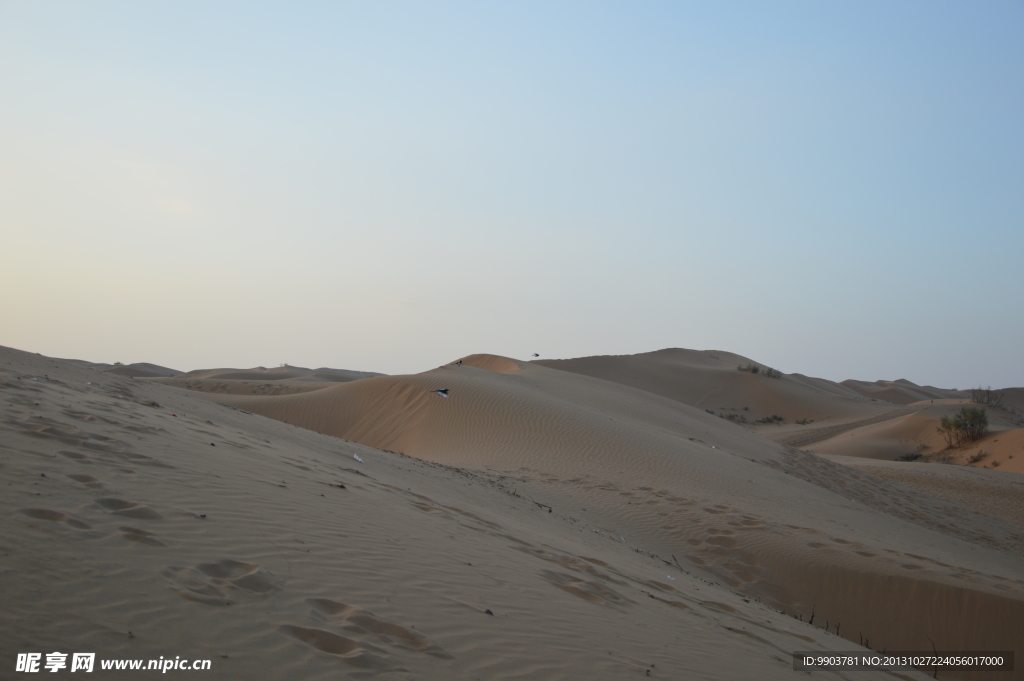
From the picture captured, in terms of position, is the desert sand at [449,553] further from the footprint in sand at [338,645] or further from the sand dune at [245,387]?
the sand dune at [245,387]

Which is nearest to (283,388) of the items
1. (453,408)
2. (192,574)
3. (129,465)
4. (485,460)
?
(453,408)

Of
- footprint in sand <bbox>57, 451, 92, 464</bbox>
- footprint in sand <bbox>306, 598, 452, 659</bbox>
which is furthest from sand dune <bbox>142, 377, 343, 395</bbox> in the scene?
footprint in sand <bbox>306, 598, 452, 659</bbox>

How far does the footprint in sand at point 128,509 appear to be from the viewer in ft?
12.1

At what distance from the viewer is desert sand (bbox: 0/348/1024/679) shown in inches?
114

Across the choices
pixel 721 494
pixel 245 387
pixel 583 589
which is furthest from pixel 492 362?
pixel 583 589

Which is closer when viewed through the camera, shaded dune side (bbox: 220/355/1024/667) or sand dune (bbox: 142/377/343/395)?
shaded dune side (bbox: 220/355/1024/667)

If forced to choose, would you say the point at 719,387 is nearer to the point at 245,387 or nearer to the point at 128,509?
the point at 245,387

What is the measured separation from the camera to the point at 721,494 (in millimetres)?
11867

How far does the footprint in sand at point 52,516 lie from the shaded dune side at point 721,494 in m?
6.91

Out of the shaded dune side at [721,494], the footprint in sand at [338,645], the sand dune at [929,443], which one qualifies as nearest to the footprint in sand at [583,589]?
the footprint in sand at [338,645]

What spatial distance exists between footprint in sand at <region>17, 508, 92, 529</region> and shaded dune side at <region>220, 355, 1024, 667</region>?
6906 mm

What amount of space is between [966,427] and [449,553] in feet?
94.0

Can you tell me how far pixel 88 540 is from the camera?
10.5 ft

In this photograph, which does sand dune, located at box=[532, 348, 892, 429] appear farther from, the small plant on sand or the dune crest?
the small plant on sand
